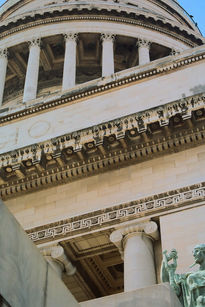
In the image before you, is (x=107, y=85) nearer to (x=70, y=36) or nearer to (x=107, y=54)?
(x=107, y=54)

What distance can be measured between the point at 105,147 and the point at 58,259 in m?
3.31

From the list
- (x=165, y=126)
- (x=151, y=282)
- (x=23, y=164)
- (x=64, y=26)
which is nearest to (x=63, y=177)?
(x=23, y=164)

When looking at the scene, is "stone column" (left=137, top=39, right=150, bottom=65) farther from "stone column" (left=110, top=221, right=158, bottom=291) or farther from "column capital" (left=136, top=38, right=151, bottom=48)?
"stone column" (left=110, top=221, right=158, bottom=291)

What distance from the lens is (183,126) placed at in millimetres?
16031

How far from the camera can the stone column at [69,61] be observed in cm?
3876

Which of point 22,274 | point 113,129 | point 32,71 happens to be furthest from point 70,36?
point 22,274

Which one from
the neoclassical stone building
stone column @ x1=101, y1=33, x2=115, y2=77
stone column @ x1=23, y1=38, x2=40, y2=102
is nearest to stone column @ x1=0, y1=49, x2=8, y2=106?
stone column @ x1=23, y1=38, x2=40, y2=102

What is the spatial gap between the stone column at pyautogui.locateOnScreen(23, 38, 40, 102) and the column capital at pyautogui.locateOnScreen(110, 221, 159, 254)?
76.3 ft

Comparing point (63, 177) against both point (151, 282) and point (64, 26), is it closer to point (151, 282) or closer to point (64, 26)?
point (151, 282)

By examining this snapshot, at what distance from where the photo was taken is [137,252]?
14227 millimetres

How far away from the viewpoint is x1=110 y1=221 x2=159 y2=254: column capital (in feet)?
47.8

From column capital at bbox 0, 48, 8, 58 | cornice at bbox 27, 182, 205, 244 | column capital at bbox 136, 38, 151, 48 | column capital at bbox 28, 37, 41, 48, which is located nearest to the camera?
cornice at bbox 27, 182, 205, 244

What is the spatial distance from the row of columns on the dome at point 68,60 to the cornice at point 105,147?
A: 21370 millimetres

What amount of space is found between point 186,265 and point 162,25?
3370 centimetres
